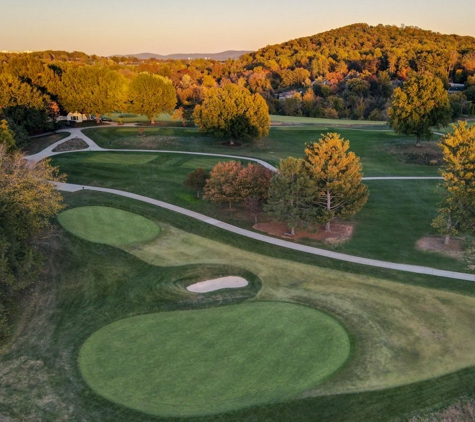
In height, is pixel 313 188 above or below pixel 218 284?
above

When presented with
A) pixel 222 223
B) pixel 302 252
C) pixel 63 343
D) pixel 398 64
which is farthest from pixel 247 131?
pixel 398 64

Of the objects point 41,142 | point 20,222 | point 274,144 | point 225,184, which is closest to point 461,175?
point 225,184

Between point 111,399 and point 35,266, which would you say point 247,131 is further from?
point 111,399

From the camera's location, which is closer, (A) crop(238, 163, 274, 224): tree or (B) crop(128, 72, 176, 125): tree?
(A) crop(238, 163, 274, 224): tree

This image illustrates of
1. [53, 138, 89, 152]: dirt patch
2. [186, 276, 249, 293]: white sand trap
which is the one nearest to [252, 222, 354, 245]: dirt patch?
[186, 276, 249, 293]: white sand trap

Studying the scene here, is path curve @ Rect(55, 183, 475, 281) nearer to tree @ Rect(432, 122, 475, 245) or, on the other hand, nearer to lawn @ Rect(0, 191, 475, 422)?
lawn @ Rect(0, 191, 475, 422)

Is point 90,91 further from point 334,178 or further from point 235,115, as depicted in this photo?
point 334,178
